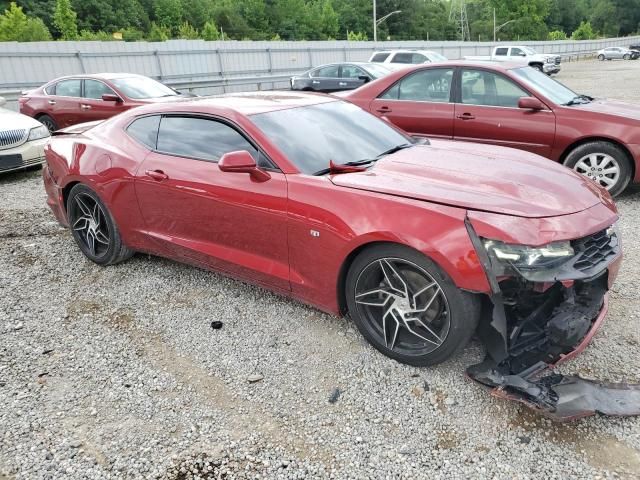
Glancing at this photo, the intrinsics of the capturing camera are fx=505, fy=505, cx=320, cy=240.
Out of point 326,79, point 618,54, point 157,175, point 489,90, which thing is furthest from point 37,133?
point 618,54

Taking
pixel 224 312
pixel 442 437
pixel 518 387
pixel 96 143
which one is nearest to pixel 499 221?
pixel 518 387

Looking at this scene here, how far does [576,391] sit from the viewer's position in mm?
2479

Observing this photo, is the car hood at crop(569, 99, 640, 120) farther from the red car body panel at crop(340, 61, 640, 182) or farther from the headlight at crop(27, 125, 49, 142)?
the headlight at crop(27, 125, 49, 142)

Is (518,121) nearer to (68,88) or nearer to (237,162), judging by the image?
(237,162)

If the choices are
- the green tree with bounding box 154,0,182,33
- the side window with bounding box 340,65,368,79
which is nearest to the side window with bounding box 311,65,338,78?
the side window with bounding box 340,65,368,79

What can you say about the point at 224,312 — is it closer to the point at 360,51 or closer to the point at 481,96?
the point at 481,96

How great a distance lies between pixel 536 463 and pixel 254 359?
5.32ft

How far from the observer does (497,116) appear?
6.05 meters

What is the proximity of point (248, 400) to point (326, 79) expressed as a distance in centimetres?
1453

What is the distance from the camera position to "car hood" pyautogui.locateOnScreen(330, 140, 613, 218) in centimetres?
265

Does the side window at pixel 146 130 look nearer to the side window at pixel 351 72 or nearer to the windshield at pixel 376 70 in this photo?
the windshield at pixel 376 70

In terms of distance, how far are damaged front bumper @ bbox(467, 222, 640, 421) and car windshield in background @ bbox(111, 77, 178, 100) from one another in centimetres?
835

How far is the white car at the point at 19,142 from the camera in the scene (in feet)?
24.1

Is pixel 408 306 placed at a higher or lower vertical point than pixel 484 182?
lower
